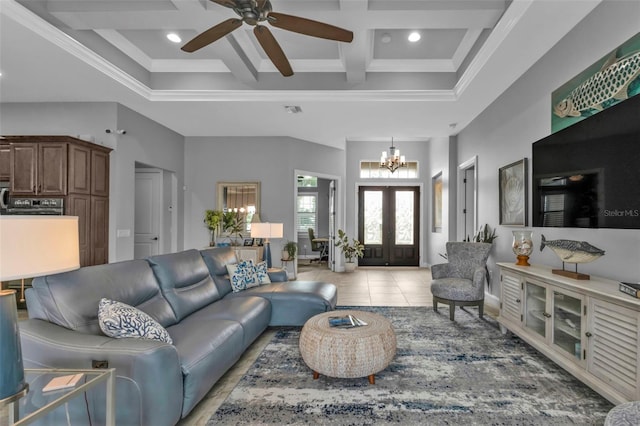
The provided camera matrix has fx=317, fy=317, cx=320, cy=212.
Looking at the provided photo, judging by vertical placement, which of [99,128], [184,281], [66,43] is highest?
[66,43]

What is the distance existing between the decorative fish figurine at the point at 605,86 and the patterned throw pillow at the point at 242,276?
11.7 feet

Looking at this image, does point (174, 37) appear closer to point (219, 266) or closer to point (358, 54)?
point (358, 54)

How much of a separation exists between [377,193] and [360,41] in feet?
16.9

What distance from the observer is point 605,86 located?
7.92 feet

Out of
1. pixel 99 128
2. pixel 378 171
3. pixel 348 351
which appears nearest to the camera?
pixel 348 351

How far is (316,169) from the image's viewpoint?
718 centimetres

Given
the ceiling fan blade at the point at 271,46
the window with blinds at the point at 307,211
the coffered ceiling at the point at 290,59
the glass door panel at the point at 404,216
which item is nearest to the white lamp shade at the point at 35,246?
the ceiling fan blade at the point at 271,46

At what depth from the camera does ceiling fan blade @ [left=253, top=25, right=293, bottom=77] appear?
2.38 m

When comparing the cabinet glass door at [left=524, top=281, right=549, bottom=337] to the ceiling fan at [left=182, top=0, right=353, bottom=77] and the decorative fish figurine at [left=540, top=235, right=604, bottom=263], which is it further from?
the ceiling fan at [left=182, top=0, right=353, bottom=77]

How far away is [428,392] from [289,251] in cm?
440

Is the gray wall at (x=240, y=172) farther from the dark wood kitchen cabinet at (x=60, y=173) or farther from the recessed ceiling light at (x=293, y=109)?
the dark wood kitchen cabinet at (x=60, y=173)

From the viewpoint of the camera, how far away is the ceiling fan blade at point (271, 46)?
93.5 inches

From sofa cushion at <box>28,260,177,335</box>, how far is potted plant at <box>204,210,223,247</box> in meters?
3.88

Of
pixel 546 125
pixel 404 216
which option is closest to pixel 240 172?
pixel 404 216
